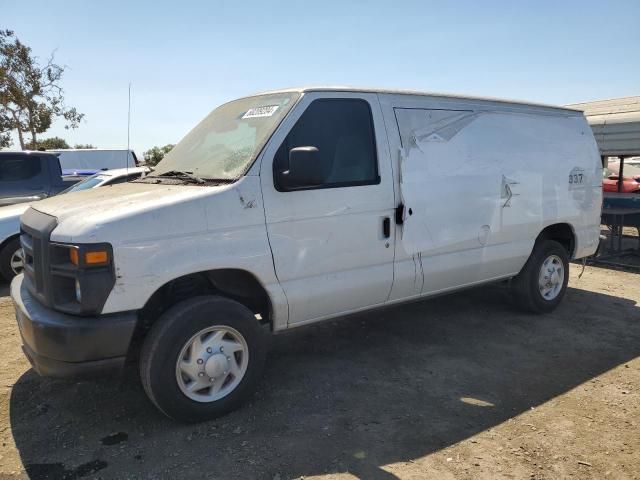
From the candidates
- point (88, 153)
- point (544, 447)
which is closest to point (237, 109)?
point (544, 447)

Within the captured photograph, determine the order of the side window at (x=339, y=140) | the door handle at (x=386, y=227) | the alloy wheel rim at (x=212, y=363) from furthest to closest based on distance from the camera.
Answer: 1. the door handle at (x=386, y=227)
2. the side window at (x=339, y=140)
3. the alloy wheel rim at (x=212, y=363)

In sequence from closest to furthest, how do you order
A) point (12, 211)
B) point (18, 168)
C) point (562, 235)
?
point (562, 235), point (12, 211), point (18, 168)

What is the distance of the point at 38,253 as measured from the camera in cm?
315

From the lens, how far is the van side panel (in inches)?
166

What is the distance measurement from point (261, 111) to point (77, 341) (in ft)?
6.69

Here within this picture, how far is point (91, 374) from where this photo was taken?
119 inches

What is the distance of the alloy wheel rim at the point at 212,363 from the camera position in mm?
3283

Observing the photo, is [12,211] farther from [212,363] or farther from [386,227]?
[386,227]

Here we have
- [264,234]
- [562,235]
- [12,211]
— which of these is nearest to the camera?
[264,234]

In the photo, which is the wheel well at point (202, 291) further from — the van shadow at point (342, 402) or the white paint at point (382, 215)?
the van shadow at point (342, 402)

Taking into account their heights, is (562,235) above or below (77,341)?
above

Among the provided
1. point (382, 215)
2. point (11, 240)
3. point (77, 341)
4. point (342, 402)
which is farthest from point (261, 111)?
point (11, 240)

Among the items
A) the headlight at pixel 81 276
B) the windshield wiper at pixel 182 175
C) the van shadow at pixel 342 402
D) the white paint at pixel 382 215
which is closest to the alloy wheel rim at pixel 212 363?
the van shadow at pixel 342 402

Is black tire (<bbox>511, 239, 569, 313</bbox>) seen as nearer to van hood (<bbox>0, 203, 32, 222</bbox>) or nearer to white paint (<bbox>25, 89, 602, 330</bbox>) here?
white paint (<bbox>25, 89, 602, 330</bbox>)
